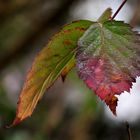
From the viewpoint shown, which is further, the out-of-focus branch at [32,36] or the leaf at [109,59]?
the out-of-focus branch at [32,36]

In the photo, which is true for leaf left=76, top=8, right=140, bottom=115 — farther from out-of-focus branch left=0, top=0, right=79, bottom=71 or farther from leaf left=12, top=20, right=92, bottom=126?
out-of-focus branch left=0, top=0, right=79, bottom=71

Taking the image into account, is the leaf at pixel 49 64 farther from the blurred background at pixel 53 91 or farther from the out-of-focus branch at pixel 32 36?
the out-of-focus branch at pixel 32 36

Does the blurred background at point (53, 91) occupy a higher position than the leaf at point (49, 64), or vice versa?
the leaf at point (49, 64)

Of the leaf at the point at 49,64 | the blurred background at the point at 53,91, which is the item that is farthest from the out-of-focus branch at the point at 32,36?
the leaf at the point at 49,64

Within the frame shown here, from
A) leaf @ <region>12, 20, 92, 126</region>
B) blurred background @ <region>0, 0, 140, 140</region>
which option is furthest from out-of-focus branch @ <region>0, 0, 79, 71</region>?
leaf @ <region>12, 20, 92, 126</region>

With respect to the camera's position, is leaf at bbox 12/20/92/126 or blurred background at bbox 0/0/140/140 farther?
blurred background at bbox 0/0/140/140

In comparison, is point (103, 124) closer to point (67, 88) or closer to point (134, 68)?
point (67, 88)

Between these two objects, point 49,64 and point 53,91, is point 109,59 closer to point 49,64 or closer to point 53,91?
point 49,64
